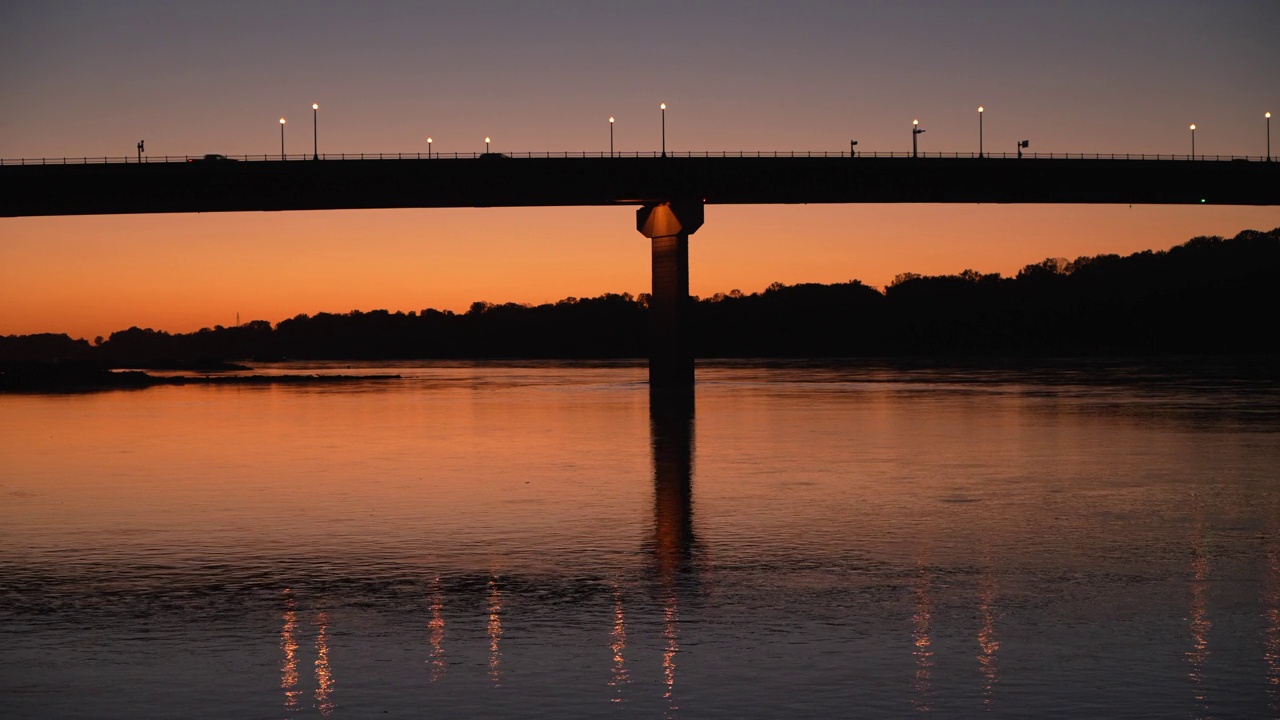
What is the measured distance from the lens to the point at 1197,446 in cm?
3800

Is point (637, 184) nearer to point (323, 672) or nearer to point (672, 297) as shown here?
point (672, 297)

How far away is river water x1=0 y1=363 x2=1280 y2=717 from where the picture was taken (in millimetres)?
11672

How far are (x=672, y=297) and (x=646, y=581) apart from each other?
83.4 m

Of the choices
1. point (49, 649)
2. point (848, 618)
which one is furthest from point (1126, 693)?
point (49, 649)

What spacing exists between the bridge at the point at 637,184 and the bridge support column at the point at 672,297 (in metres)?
0.09

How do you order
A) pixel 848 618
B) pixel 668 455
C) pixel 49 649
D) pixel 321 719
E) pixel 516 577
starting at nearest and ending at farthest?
pixel 321 719 < pixel 49 649 < pixel 848 618 < pixel 516 577 < pixel 668 455

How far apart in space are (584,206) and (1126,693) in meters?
95.8

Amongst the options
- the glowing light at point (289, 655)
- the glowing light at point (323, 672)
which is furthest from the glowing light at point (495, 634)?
the glowing light at point (289, 655)

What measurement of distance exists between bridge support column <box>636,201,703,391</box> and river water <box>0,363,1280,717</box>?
58.2 metres

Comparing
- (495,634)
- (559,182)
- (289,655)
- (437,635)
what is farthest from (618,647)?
(559,182)

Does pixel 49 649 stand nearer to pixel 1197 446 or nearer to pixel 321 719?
pixel 321 719

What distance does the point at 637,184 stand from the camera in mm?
103000

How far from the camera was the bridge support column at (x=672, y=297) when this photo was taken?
9825cm

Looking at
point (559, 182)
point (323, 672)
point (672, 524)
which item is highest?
point (559, 182)
